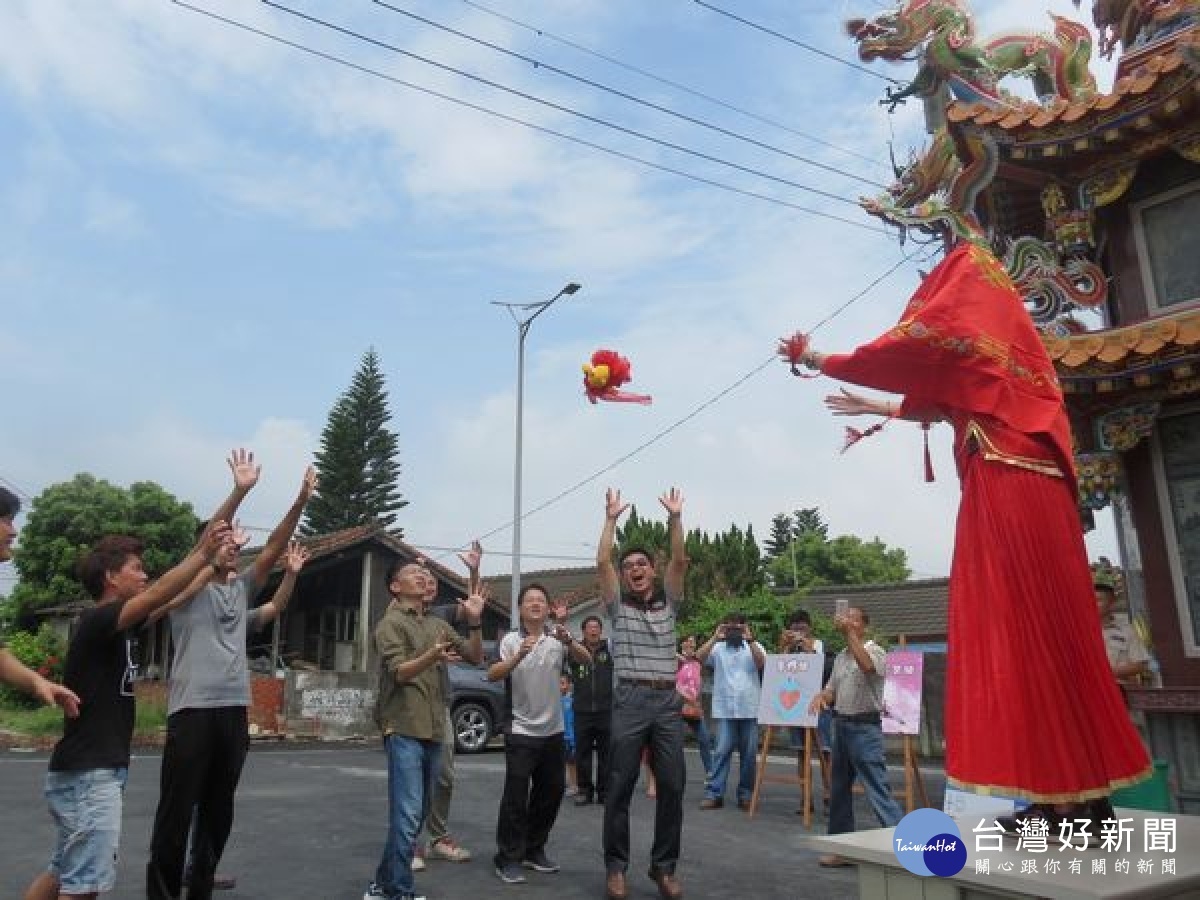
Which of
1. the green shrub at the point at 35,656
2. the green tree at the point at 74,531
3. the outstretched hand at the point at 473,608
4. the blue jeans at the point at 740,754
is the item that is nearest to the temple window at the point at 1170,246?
the blue jeans at the point at 740,754

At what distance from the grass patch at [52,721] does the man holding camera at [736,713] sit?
10.7m

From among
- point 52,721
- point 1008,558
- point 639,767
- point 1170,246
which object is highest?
point 1170,246

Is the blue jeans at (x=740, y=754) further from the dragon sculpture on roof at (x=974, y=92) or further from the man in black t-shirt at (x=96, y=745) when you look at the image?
the man in black t-shirt at (x=96, y=745)

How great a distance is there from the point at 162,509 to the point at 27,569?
3970 millimetres

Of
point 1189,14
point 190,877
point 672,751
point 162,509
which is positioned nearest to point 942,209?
point 1189,14

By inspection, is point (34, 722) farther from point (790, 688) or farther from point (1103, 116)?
point (1103, 116)

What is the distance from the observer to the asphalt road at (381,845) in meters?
5.32

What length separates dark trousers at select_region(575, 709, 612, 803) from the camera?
873cm

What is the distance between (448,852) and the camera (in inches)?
239

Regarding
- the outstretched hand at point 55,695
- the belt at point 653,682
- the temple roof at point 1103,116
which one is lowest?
the outstretched hand at point 55,695

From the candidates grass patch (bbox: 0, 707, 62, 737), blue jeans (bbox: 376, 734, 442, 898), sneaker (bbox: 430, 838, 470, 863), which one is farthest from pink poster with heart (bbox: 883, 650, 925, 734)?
grass patch (bbox: 0, 707, 62, 737)

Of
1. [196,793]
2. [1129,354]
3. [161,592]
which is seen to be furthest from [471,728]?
[161,592]

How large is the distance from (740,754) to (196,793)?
5914 millimetres

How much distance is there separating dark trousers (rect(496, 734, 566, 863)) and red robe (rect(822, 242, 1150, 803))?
115 inches
